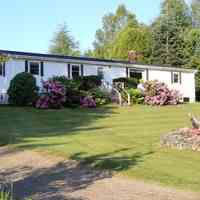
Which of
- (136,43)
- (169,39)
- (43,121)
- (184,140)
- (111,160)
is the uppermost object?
(169,39)

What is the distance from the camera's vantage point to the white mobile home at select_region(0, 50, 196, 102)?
30875 mm

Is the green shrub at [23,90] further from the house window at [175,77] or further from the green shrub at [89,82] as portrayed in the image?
the house window at [175,77]

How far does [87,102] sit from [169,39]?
30955 millimetres

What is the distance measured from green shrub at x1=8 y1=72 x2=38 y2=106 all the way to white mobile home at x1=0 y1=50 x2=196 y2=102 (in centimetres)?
142

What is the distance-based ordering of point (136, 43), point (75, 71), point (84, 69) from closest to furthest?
point (75, 71)
point (84, 69)
point (136, 43)

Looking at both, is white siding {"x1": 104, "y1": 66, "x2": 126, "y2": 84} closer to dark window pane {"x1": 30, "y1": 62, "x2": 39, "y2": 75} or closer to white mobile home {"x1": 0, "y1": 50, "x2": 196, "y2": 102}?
white mobile home {"x1": 0, "y1": 50, "x2": 196, "y2": 102}

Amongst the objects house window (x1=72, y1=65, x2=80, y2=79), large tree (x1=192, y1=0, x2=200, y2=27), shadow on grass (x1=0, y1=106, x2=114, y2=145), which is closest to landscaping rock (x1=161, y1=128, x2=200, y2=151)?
shadow on grass (x1=0, y1=106, x2=114, y2=145)

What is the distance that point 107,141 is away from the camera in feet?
47.9

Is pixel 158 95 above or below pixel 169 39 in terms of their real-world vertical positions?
below

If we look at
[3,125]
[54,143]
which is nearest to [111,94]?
[3,125]

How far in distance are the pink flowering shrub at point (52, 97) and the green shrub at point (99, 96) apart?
9.76 ft

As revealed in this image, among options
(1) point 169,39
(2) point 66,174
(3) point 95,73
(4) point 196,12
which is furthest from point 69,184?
(4) point 196,12

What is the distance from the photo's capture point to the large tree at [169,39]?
57375 mm

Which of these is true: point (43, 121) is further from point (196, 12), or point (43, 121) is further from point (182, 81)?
point (196, 12)
